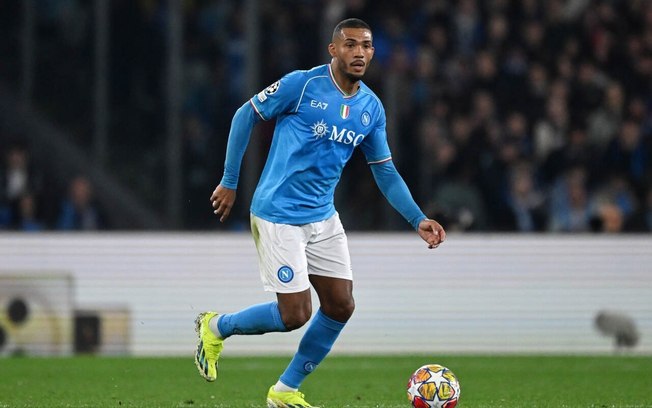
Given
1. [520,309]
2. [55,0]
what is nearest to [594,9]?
[520,309]

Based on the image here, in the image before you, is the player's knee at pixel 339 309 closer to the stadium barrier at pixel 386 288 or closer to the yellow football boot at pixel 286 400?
the yellow football boot at pixel 286 400

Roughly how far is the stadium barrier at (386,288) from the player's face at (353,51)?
5508 millimetres

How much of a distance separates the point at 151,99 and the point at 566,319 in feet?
15.8

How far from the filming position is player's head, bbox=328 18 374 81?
6.90m

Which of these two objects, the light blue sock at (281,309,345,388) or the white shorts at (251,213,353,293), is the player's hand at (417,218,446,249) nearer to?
the white shorts at (251,213,353,293)

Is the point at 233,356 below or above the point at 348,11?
below

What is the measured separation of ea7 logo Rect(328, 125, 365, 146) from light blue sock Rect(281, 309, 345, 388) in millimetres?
969

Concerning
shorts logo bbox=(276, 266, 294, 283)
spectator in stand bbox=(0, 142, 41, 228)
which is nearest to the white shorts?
shorts logo bbox=(276, 266, 294, 283)

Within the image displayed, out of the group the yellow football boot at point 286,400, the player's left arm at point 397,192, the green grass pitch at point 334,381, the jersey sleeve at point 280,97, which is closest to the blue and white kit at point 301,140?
the jersey sleeve at point 280,97

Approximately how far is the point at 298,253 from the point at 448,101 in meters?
7.26

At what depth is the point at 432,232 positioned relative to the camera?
276 inches

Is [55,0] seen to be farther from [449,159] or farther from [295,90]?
[295,90]

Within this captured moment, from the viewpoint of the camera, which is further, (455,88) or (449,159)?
(455,88)

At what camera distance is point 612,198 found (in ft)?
43.2
